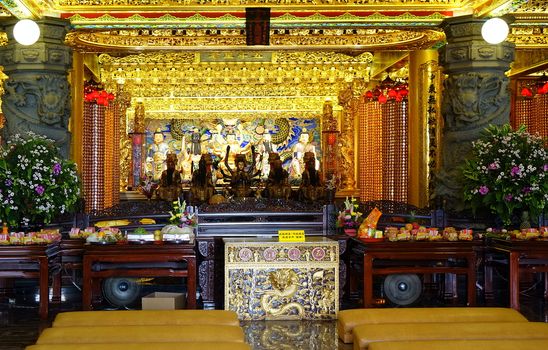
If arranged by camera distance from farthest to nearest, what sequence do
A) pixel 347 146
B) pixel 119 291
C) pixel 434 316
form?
pixel 347 146, pixel 119 291, pixel 434 316

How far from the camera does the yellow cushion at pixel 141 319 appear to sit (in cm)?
429

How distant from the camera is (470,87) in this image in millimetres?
9320

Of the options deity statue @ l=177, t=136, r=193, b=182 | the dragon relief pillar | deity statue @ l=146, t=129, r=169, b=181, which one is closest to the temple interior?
the dragon relief pillar

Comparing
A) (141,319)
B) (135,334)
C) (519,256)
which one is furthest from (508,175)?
(135,334)

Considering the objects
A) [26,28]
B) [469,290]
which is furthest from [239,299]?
[26,28]

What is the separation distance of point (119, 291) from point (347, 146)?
450 inches

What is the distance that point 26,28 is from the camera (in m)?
8.18

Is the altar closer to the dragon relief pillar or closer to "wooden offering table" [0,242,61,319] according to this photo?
"wooden offering table" [0,242,61,319]

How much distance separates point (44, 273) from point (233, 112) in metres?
13.5

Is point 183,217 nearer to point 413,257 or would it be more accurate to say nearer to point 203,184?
point 413,257

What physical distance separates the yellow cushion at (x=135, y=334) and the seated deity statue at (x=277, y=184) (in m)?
10.2

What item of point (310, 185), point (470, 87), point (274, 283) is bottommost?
point (274, 283)

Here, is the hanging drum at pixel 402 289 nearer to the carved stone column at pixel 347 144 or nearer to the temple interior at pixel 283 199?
the temple interior at pixel 283 199

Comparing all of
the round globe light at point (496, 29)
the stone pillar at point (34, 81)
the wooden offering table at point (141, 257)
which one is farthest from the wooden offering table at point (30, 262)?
the round globe light at point (496, 29)
